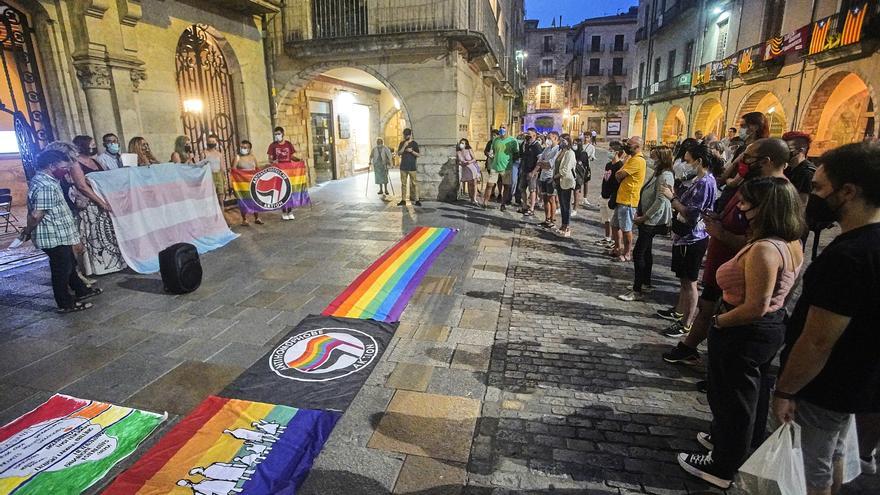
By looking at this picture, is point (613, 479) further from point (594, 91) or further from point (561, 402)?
point (594, 91)

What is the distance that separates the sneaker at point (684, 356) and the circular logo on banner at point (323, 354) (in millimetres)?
2795

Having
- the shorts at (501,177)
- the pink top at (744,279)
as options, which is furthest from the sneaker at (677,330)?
the shorts at (501,177)

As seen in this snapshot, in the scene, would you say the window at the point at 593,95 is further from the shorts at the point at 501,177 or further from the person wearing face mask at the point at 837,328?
A: the person wearing face mask at the point at 837,328

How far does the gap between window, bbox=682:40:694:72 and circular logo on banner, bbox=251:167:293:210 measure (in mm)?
26309

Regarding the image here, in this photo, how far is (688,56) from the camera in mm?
26703

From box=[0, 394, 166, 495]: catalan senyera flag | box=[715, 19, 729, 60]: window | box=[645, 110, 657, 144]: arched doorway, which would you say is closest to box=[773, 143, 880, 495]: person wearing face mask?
box=[0, 394, 166, 495]: catalan senyera flag

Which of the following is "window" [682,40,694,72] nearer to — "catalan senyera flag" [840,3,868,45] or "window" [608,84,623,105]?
"catalan senyera flag" [840,3,868,45]

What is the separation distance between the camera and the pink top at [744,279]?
230cm

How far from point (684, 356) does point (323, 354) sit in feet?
11.1

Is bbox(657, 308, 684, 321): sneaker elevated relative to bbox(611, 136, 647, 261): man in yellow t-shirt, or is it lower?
lower

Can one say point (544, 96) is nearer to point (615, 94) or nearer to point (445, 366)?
point (615, 94)

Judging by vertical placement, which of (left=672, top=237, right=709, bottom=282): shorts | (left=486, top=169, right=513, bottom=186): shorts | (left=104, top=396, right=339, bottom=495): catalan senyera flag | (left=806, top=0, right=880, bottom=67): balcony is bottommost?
(left=104, top=396, right=339, bottom=495): catalan senyera flag

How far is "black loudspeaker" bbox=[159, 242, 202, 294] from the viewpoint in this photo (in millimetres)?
5531

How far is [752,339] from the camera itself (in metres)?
2.40
